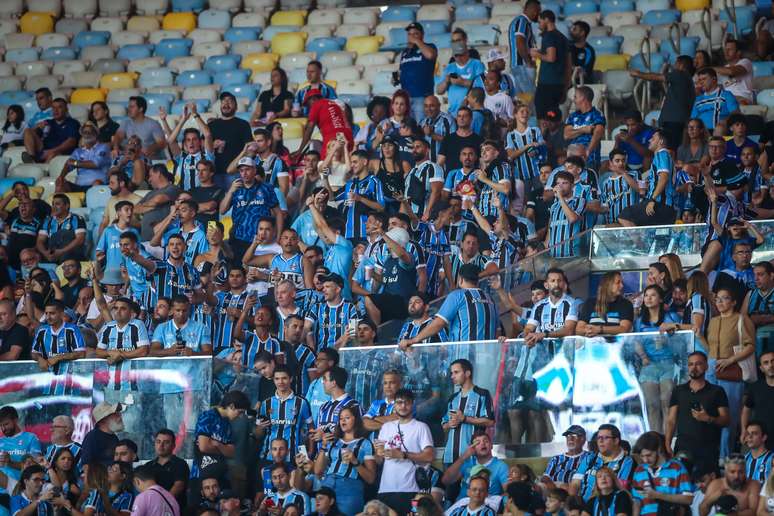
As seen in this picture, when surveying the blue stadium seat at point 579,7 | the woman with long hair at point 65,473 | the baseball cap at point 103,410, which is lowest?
the woman with long hair at point 65,473

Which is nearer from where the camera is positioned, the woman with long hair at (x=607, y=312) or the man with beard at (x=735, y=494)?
the man with beard at (x=735, y=494)

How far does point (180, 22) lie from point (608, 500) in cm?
1246

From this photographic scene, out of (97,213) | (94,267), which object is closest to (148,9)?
(97,213)

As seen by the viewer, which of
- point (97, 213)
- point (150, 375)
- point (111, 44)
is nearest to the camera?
point (150, 375)

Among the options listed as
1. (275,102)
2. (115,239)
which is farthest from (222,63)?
(115,239)

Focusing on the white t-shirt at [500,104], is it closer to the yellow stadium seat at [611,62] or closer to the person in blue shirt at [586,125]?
the person in blue shirt at [586,125]

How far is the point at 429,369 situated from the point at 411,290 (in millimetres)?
1793

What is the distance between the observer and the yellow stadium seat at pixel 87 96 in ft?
65.7

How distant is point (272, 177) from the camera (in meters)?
15.9

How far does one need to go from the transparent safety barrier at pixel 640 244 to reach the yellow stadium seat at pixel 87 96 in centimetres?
812

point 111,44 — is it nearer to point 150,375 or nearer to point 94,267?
point 94,267

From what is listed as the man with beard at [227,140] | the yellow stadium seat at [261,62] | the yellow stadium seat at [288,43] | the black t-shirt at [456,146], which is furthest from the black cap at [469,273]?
the yellow stadium seat at [288,43]

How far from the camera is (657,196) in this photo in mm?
14734

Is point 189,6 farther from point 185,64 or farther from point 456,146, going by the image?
point 456,146
